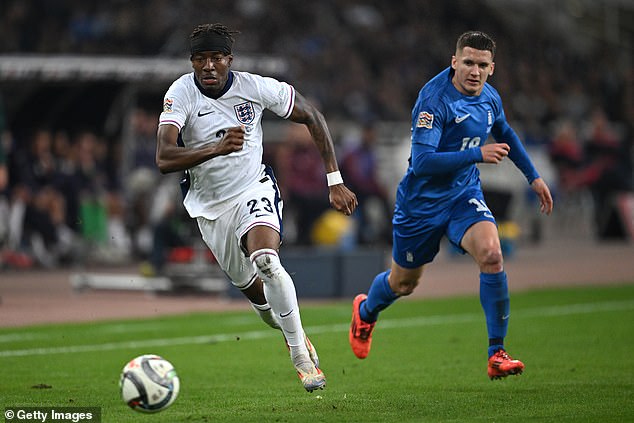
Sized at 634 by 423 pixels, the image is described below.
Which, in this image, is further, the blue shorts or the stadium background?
the stadium background

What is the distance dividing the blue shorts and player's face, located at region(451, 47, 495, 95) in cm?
80

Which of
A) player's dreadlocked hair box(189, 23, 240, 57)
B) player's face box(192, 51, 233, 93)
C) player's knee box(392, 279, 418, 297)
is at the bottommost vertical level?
player's knee box(392, 279, 418, 297)

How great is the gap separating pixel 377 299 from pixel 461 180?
136 centimetres

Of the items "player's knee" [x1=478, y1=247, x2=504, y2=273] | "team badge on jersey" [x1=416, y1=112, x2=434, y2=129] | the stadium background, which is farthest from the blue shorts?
the stadium background

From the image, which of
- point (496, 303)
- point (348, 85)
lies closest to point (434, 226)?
point (496, 303)

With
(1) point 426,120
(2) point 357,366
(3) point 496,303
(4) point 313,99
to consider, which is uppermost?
(4) point 313,99

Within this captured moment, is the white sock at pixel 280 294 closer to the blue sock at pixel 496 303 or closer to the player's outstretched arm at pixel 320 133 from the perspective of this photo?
Answer: the player's outstretched arm at pixel 320 133

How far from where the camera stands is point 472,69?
9203 mm

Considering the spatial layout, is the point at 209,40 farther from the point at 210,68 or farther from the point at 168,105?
the point at 168,105

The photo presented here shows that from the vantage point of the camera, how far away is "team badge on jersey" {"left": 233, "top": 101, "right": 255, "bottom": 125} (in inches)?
344

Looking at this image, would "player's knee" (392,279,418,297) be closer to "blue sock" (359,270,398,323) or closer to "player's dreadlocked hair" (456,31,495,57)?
"blue sock" (359,270,398,323)

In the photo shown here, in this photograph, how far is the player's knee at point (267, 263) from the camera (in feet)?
27.4

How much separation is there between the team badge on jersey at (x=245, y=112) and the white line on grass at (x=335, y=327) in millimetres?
3765

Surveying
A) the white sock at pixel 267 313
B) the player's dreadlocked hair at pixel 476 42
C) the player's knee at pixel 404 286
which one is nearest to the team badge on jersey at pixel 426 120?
the player's dreadlocked hair at pixel 476 42
